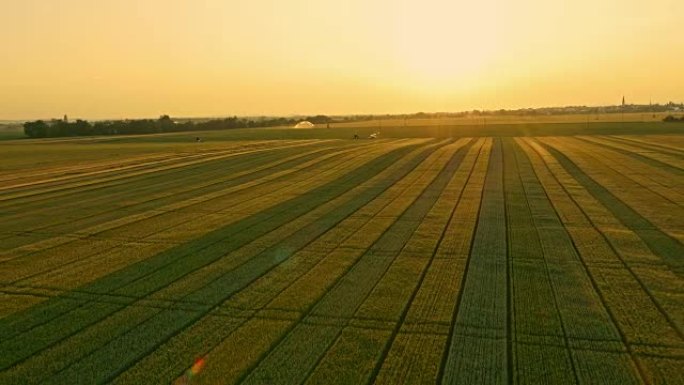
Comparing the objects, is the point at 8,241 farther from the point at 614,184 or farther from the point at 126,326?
the point at 614,184

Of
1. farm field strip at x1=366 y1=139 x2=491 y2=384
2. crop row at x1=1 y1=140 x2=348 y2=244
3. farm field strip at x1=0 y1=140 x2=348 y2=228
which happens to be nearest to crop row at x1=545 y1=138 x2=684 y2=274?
farm field strip at x1=366 y1=139 x2=491 y2=384

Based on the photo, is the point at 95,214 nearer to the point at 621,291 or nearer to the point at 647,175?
the point at 621,291

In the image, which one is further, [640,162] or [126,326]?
[640,162]

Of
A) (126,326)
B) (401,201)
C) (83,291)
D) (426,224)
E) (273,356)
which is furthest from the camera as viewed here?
(401,201)

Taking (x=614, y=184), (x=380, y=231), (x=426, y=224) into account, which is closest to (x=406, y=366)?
(x=380, y=231)

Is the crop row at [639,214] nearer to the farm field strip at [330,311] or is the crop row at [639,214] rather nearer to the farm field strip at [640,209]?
the farm field strip at [640,209]

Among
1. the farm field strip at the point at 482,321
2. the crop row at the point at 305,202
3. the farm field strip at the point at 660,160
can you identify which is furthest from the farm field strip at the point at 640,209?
the crop row at the point at 305,202

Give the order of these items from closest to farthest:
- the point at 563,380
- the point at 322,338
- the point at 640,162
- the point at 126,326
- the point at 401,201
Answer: the point at 563,380, the point at 322,338, the point at 126,326, the point at 401,201, the point at 640,162
